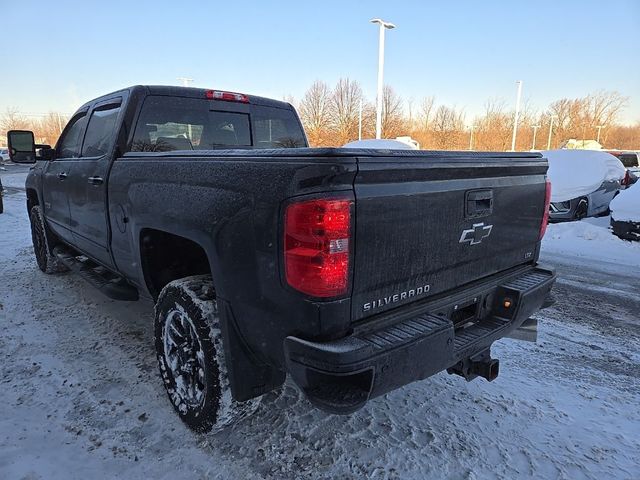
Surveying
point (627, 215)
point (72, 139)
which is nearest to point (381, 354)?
point (72, 139)

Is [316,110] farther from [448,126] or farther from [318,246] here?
[318,246]

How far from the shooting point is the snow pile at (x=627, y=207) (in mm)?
7891

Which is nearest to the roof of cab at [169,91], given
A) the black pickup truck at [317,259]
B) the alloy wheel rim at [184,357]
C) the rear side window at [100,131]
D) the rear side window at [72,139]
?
the black pickup truck at [317,259]

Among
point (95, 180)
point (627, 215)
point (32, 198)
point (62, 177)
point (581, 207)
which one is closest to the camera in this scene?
point (95, 180)

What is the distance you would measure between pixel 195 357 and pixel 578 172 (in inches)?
432

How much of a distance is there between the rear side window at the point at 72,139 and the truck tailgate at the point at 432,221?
3544 millimetres

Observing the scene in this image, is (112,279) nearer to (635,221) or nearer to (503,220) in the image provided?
(503,220)

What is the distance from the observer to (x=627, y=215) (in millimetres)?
7957

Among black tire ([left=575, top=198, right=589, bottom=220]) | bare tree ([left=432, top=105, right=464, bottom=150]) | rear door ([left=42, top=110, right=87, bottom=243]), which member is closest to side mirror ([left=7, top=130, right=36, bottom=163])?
rear door ([left=42, top=110, right=87, bottom=243])

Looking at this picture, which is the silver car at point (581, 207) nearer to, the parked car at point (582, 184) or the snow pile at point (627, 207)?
the parked car at point (582, 184)

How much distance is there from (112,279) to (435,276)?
9.52ft

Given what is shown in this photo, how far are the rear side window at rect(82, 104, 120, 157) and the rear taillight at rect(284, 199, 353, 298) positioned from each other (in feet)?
7.70

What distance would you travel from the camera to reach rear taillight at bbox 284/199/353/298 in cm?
180

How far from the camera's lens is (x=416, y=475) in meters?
2.31
